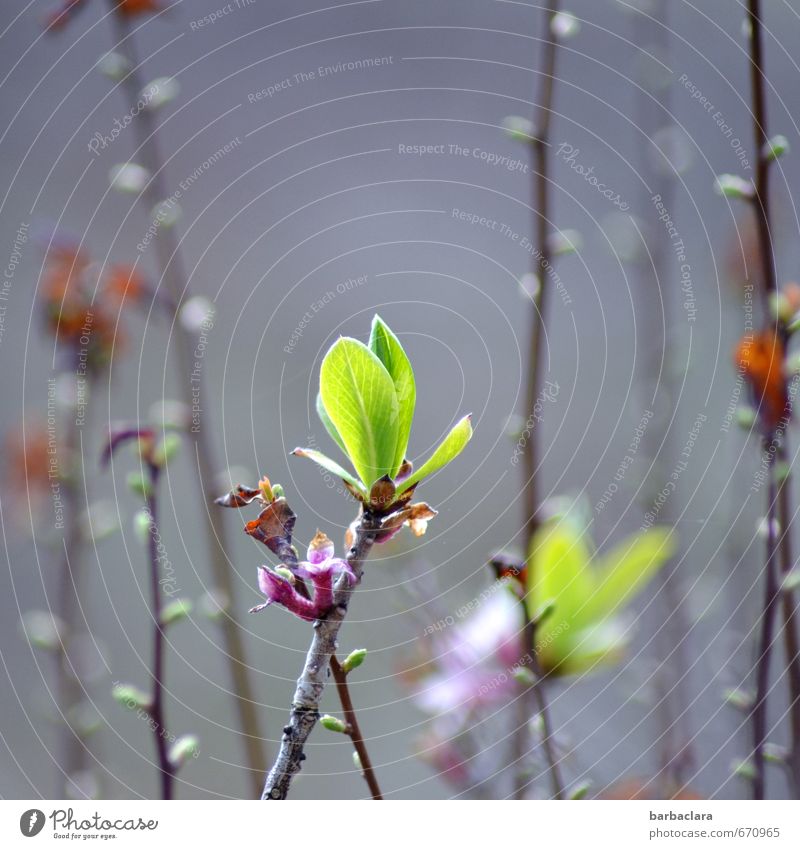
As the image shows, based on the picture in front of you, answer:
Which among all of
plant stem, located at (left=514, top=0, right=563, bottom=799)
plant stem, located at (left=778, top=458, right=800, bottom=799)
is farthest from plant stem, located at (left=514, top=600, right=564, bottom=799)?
plant stem, located at (left=778, top=458, right=800, bottom=799)

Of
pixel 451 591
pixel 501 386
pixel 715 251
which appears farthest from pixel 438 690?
pixel 715 251

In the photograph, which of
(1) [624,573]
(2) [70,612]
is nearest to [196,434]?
(2) [70,612]

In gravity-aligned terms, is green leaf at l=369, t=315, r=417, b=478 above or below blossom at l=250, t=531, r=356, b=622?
above

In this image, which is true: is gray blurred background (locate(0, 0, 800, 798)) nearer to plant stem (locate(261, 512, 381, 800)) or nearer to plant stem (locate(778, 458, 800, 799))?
plant stem (locate(778, 458, 800, 799))

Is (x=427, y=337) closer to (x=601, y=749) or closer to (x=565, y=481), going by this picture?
(x=565, y=481)
